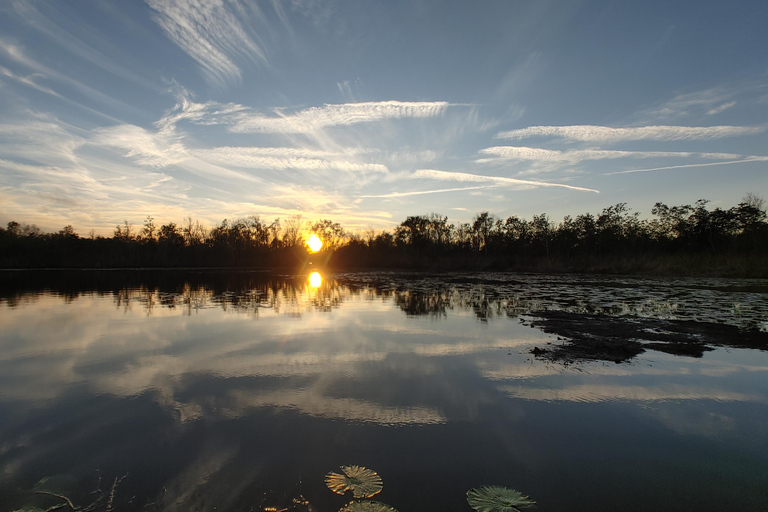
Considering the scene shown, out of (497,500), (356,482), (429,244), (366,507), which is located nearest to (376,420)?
(356,482)

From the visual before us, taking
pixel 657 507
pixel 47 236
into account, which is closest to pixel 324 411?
pixel 657 507

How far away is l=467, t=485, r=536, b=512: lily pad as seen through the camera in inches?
107

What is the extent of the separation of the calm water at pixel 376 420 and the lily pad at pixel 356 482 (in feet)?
0.23

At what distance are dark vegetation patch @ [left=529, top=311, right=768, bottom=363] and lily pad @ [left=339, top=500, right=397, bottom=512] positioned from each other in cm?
480

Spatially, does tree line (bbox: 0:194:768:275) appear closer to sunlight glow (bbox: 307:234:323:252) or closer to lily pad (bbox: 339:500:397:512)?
sunlight glow (bbox: 307:234:323:252)

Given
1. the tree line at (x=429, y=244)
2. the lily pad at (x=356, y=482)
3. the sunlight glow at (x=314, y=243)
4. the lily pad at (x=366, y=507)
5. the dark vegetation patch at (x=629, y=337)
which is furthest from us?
the sunlight glow at (x=314, y=243)

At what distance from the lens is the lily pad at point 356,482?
2865 millimetres

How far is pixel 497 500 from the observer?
9.16ft

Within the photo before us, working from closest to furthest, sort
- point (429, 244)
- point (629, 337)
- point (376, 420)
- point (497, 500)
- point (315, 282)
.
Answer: point (497, 500), point (376, 420), point (629, 337), point (315, 282), point (429, 244)

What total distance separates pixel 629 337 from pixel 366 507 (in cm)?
783

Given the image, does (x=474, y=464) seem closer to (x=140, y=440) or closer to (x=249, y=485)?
(x=249, y=485)

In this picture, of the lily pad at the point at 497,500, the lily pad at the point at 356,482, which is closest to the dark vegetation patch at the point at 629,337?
the lily pad at the point at 497,500

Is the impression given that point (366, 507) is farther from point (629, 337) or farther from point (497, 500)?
point (629, 337)

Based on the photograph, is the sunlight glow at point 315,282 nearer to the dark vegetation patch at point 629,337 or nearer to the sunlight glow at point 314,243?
the dark vegetation patch at point 629,337
